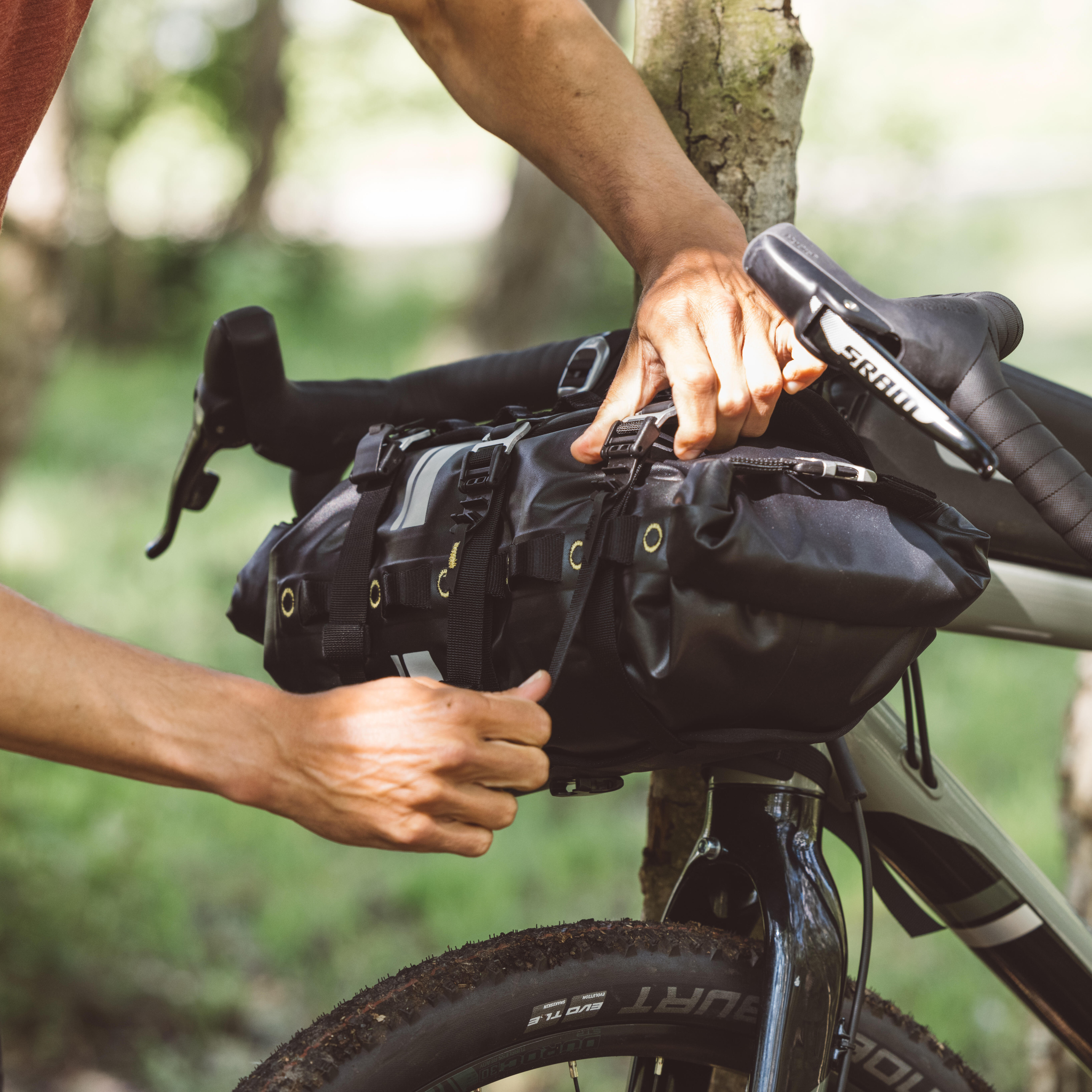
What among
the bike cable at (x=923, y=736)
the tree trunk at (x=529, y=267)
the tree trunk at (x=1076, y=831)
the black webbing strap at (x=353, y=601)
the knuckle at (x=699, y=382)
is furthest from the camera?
the tree trunk at (x=529, y=267)

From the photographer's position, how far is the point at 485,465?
3.34 feet

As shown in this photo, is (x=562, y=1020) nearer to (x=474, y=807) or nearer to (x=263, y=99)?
(x=474, y=807)

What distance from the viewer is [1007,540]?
1.23 metres

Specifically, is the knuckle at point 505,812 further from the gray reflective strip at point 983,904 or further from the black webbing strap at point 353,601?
the gray reflective strip at point 983,904

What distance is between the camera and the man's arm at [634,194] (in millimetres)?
963

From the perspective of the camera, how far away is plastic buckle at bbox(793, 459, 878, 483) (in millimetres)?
876

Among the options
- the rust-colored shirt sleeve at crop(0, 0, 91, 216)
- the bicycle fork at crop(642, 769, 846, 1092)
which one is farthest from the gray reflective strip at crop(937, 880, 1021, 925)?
the rust-colored shirt sleeve at crop(0, 0, 91, 216)

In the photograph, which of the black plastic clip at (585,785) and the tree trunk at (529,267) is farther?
the tree trunk at (529,267)

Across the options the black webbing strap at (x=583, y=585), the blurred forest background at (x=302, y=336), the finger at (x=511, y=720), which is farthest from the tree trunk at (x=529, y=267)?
the finger at (x=511, y=720)

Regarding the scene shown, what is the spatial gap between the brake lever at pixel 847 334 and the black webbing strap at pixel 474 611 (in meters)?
0.32

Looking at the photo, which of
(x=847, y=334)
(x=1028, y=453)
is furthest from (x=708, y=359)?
(x=1028, y=453)

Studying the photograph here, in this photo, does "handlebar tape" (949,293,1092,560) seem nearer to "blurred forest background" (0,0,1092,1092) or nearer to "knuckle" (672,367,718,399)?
"knuckle" (672,367,718,399)

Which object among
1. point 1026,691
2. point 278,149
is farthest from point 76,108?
point 278,149

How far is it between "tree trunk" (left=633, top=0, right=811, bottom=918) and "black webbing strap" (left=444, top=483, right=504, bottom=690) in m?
0.55
